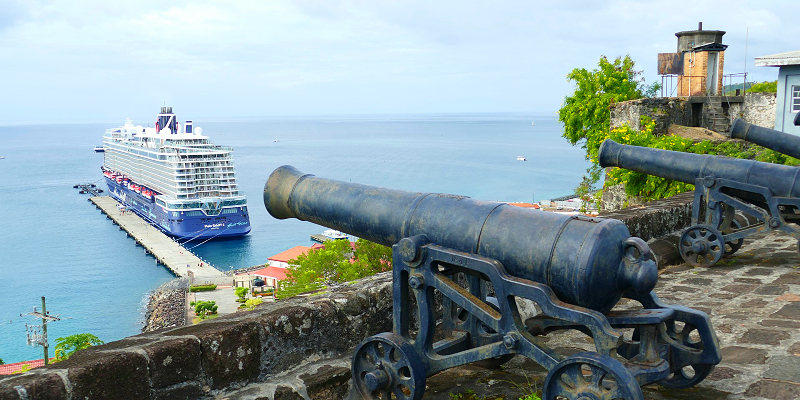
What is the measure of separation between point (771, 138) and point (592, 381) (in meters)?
5.26

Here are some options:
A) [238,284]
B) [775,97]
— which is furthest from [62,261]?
[775,97]

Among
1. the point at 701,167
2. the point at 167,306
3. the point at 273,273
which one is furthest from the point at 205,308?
the point at 701,167

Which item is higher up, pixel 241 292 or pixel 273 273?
pixel 273 273

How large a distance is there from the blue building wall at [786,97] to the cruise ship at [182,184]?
6087cm

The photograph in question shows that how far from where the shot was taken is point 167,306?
164 feet

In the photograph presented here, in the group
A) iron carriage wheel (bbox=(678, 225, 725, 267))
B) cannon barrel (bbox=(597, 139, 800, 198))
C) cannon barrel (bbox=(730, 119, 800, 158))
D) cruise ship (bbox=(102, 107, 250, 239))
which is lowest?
cruise ship (bbox=(102, 107, 250, 239))

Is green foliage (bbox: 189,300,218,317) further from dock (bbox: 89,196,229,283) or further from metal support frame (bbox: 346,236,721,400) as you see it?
metal support frame (bbox: 346,236,721,400)

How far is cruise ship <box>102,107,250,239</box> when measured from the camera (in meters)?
74.7

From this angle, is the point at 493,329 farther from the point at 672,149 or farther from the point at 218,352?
the point at 672,149

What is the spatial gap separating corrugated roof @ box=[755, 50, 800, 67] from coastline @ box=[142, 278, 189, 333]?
3542cm

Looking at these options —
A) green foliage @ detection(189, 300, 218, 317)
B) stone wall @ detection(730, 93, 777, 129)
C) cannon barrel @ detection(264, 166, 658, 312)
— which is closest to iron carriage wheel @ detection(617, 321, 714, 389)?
cannon barrel @ detection(264, 166, 658, 312)

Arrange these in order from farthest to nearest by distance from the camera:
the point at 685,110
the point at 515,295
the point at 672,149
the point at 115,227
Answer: the point at 115,227
the point at 685,110
the point at 672,149
the point at 515,295

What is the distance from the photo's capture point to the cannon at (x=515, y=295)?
2535 millimetres

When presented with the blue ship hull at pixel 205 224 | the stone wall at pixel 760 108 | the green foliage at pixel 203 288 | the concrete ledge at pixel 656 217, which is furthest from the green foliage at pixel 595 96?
the blue ship hull at pixel 205 224
